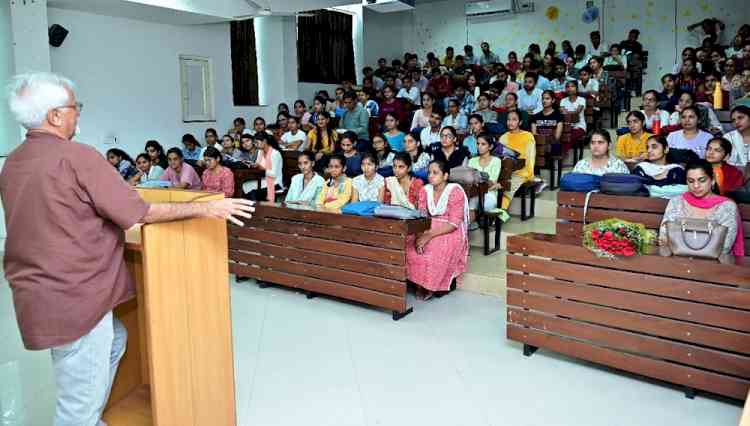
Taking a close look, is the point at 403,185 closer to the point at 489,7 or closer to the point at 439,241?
the point at 439,241

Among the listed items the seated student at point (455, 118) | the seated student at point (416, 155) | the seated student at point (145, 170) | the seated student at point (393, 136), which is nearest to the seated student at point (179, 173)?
the seated student at point (145, 170)

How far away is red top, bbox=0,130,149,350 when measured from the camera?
166 cm

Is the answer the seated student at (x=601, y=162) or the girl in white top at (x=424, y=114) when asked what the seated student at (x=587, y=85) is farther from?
the seated student at (x=601, y=162)

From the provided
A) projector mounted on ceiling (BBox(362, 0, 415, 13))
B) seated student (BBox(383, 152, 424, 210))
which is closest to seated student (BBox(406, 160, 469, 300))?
seated student (BBox(383, 152, 424, 210))

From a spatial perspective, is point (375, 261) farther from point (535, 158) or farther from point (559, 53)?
point (559, 53)

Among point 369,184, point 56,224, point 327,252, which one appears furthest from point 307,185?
point 56,224

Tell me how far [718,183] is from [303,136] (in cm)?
500

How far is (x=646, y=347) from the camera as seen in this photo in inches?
112

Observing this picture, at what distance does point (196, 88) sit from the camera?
9.19m

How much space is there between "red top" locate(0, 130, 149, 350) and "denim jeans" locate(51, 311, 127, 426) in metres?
0.07

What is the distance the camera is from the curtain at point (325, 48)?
10.9 m

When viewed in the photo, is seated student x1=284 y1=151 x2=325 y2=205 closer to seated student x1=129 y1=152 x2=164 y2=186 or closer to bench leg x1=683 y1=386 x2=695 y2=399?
seated student x1=129 y1=152 x2=164 y2=186

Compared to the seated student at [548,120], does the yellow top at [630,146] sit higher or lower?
lower

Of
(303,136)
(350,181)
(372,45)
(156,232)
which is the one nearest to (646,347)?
(156,232)
